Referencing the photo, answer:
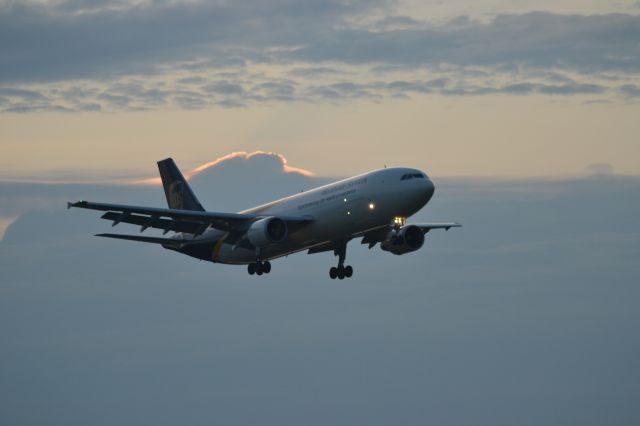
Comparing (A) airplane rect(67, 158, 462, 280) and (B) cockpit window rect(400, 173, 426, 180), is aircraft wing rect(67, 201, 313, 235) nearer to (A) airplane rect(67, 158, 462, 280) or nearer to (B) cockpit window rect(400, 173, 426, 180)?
(A) airplane rect(67, 158, 462, 280)

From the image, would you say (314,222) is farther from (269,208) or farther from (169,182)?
(169,182)

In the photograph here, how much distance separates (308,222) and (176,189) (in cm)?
2336

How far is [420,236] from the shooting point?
90438 millimetres

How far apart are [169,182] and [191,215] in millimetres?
20262

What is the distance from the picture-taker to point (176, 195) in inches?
4124

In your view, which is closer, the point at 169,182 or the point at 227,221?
the point at 227,221

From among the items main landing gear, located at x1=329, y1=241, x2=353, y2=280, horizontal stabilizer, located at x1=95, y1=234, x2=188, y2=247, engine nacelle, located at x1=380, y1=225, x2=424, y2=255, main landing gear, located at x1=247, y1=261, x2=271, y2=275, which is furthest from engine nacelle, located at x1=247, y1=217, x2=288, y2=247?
horizontal stabilizer, located at x1=95, y1=234, x2=188, y2=247

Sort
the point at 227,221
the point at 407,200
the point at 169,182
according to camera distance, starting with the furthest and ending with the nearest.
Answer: the point at 169,182
the point at 227,221
the point at 407,200

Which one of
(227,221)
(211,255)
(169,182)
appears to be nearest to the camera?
(227,221)

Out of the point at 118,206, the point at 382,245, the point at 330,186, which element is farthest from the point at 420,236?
the point at 118,206

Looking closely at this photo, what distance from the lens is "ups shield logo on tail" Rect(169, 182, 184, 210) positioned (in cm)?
10400

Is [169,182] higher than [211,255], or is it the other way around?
[169,182]

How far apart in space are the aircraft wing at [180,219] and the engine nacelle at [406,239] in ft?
27.6

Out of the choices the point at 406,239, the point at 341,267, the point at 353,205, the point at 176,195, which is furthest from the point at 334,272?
the point at 176,195
